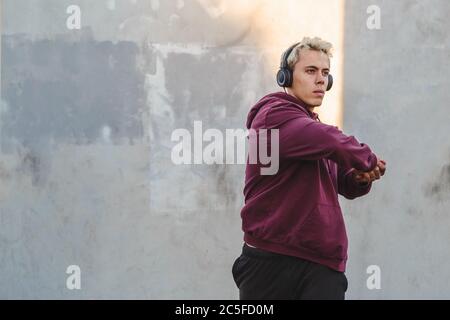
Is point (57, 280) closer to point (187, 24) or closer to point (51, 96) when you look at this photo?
point (51, 96)

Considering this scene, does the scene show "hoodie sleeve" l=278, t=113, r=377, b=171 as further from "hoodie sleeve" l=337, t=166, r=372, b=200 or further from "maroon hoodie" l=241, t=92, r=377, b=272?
"hoodie sleeve" l=337, t=166, r=372, b=200

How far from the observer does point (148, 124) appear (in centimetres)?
636

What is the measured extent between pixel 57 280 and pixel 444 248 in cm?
307

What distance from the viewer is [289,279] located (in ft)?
12.7

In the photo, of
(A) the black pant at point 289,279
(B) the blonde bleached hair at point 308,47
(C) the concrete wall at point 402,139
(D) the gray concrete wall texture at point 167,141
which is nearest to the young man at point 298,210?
(A) the black pant at point 289,279

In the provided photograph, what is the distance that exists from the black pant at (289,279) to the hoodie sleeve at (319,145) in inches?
19.3

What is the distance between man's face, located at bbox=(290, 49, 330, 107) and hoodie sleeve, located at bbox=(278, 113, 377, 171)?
0.24 metres

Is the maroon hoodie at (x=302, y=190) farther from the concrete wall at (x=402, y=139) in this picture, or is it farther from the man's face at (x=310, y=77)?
the concrete wall at (x=402, y=139)

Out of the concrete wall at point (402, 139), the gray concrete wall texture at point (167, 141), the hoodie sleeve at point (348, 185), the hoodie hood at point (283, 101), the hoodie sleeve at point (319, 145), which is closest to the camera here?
the hoodie sleeve at point (319, 145)

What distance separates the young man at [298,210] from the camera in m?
3.79

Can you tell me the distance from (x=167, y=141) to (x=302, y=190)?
269 cm

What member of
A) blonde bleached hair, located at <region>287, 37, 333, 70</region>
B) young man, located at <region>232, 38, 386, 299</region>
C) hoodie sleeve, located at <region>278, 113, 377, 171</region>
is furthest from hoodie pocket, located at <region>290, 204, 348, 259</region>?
blonde bleached hair, located at <region>287, 37, 333, 70</region>

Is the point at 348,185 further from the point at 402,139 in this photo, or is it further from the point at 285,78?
the point at 402,139

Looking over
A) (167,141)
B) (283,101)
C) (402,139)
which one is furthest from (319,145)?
(402,139)
